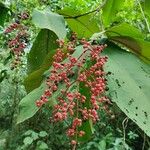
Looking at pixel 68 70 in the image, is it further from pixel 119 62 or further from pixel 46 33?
pixel 46 33

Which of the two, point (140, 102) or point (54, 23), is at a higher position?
point (54, 23)

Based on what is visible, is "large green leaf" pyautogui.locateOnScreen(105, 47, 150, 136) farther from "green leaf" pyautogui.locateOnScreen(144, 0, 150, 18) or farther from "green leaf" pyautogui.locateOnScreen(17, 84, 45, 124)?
"green leaf" pyautogui.locateOnScreen(144, 0, 150, 18)

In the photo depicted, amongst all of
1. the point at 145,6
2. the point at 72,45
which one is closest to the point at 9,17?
the point at 145,6

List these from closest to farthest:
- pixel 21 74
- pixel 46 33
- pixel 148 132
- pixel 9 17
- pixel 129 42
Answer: pixel 148 132
pixel 129 42
pixel 46 33
pixel 9 17
pixel 21 74

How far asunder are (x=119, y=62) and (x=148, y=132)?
5.7 inches

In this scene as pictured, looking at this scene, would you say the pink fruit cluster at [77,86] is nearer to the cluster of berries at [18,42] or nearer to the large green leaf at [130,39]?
the large green leaf at [130,39]

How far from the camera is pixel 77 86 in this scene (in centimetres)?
63

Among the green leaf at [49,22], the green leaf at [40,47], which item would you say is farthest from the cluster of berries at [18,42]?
the green leaf at [49,22]

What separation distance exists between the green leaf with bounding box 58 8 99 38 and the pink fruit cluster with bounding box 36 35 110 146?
204 mm

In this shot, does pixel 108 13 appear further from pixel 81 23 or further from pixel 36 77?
pixel 36 77

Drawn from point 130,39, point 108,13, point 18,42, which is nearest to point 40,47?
point 18,42

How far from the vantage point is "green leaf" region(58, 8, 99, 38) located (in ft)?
2.92

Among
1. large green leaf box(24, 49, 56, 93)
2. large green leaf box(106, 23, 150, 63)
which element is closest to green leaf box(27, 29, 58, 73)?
large green leaf box(24, 49, 56, 93)

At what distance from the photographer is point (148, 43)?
2.31 feet
